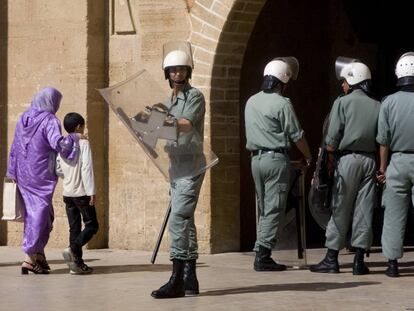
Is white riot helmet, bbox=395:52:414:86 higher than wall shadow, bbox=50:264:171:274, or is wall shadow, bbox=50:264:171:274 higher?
white riot helmet, bbox=395:52:414:86

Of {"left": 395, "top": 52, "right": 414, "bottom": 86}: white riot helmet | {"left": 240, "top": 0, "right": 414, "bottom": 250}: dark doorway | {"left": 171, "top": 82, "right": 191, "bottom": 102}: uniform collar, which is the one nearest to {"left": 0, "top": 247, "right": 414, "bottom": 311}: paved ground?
{"left": 171, "top": 82, "right": 191, "bottom": 102}: uniform collar

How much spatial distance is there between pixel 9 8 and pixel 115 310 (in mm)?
5602

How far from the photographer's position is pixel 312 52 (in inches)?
568

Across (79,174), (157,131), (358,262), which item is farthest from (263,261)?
(157,131)

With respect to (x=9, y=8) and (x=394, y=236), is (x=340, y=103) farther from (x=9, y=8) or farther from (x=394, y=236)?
(x=9, y=8)

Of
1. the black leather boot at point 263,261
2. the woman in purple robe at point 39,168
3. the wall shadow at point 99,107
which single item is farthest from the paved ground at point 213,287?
the wall shadow at point 99,107

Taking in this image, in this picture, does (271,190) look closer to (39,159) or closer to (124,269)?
(124,269)

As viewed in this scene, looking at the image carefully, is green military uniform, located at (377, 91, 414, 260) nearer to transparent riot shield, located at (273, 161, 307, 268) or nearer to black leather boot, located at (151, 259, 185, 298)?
transparent riot shield, located at (273, 161, 307, 268)

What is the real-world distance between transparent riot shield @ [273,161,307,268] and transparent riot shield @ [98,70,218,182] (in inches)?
78.6

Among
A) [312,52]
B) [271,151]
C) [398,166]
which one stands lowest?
[398,166]

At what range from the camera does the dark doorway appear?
13.8m

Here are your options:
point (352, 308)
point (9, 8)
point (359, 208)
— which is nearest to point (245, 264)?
point (359, 208)

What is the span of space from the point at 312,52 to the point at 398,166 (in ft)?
12.5

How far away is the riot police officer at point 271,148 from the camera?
1128 centimetres
